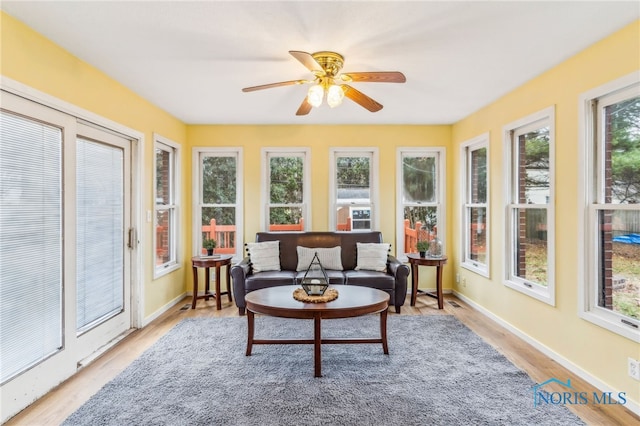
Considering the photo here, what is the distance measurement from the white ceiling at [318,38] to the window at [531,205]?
0.50 m

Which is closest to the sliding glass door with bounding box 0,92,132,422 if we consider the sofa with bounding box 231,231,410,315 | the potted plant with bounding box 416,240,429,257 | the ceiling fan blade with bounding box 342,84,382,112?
the sofa with bounding box 231,231,410,315

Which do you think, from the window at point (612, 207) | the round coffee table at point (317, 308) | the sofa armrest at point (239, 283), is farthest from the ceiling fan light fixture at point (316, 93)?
the sofa armrest at point (239, 283)

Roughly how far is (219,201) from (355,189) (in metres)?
2.06

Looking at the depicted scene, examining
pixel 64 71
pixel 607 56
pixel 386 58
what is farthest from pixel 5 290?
pixel 607 56

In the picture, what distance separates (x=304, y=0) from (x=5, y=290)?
8.49ft

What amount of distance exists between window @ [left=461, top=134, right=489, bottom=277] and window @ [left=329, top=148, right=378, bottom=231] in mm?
1286

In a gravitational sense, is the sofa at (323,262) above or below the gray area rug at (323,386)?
above

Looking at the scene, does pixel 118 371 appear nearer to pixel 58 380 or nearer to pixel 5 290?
pixel 58 380

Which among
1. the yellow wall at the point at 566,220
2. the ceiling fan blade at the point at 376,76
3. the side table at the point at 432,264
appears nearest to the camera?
the yellow wall at the point at 566,220

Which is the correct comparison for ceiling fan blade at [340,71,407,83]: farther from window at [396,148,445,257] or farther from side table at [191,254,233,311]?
side table at [191,254,233,311]

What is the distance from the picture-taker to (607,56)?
7.86 ft

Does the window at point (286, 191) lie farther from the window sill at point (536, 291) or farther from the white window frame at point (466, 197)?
the window sill at point (536, 291)

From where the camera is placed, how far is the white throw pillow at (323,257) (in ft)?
14.8

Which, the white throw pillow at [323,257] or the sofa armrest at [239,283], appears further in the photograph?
the white throw pillow at [323,257]
